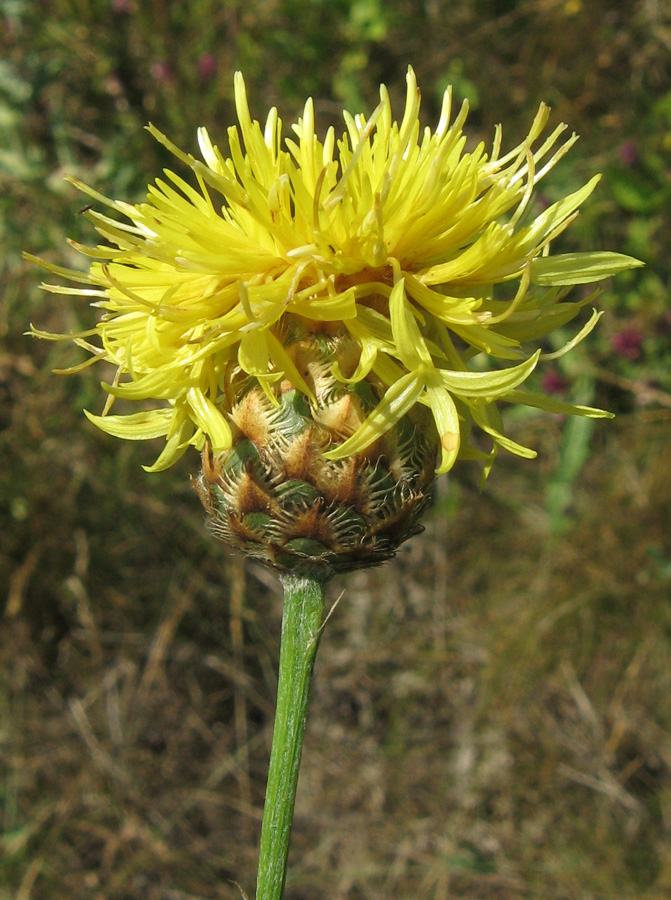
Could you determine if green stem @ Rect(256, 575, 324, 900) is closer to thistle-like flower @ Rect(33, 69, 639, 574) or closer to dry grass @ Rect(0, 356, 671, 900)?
thistle-like flower @ Rect(33, 69, 639, 574)

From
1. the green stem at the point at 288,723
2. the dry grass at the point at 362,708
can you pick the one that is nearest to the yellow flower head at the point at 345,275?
the green stem at the point at 288,723

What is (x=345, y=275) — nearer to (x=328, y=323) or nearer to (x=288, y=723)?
(x=328, y=323)

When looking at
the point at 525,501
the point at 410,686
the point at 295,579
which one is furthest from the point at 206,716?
the point at 295,579

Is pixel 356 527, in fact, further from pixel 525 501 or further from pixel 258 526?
pixel 525 501

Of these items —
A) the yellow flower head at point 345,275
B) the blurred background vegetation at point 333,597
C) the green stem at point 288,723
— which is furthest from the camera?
the blurred background vegetation at point 333,597

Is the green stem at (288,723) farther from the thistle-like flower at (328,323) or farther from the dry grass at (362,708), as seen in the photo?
the dry grass at (362,708)

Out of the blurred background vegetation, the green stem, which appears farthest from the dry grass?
the green stem
